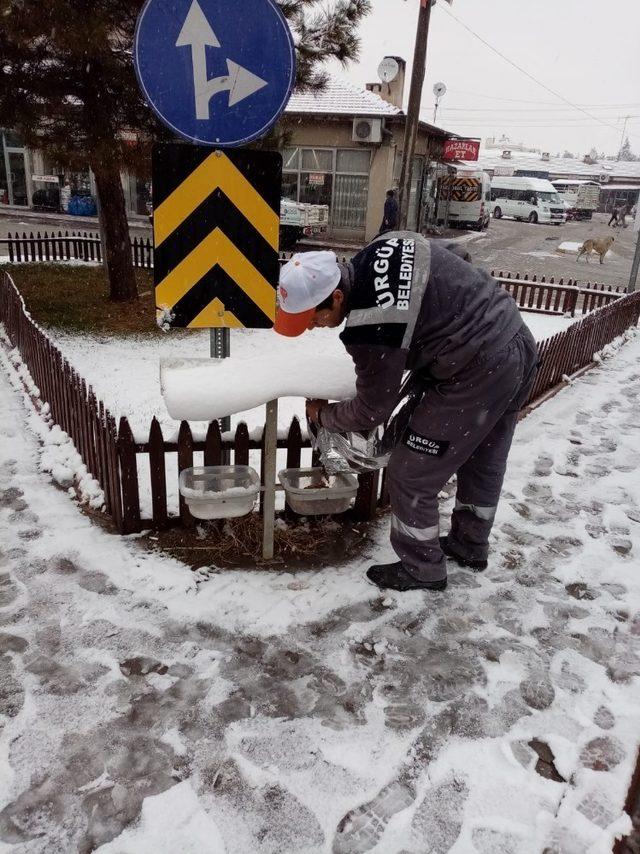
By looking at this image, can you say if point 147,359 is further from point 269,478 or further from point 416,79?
point 416,79

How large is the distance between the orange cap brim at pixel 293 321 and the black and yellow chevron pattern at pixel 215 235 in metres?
0.25

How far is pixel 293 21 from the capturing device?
7.96 m

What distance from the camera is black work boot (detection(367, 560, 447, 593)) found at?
315 cm

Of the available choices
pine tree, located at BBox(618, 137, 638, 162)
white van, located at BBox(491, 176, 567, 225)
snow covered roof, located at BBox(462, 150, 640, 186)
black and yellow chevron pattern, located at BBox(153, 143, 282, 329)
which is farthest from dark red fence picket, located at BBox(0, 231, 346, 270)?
pine tree, located at BBox(618, 137, 638, 162)

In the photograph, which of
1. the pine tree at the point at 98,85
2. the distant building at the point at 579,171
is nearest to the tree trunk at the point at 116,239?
the pine tree at the point at 98,85

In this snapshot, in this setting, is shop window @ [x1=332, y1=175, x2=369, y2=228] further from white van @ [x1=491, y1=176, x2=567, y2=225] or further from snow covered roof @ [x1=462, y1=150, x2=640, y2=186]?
snow covered roof @ [x1=462, y1=150, x2=640, y2=186]

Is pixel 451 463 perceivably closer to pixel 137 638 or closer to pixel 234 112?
pixel 137 638

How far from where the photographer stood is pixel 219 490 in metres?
3.29

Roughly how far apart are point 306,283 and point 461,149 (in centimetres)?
2672

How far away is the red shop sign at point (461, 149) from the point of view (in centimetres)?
2572

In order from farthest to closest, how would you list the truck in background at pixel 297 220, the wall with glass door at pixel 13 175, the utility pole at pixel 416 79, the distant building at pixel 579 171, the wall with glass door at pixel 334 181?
the distant building at pixel 579 171
the wall with glass door at pixel 13 175
the wall with glass door at pixel 334 181
the truck in background at pixel 297 220
the utility pole at pixel 416 79

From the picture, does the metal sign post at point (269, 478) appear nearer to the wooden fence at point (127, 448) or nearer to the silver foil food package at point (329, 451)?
the wooden fence at point (127, 448)

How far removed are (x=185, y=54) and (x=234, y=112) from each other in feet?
0.93

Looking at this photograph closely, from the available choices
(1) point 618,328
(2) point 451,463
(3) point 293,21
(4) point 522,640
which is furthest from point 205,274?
(1) point 618,328
